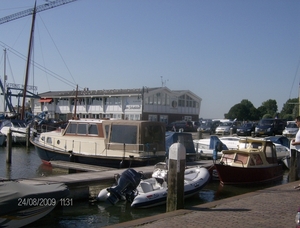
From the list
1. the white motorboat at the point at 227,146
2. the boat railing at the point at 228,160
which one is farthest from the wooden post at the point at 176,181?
the white motorboat at the point at 227,146

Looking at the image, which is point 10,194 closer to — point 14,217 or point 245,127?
point 14,217

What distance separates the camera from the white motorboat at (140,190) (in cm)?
1200

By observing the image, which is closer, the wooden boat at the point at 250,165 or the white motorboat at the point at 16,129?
the wooden boat at the point at 250,165

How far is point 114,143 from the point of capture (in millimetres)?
18906

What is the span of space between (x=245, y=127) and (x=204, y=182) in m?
29.2

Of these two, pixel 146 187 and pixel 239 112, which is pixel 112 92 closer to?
pixel 239 112

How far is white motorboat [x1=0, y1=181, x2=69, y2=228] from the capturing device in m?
9.03

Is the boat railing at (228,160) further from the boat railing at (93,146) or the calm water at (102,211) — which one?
the boat railing at (93,146)

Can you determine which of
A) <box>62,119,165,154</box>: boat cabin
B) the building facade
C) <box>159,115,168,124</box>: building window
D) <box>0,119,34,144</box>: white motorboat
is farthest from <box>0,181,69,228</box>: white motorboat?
<box>159,115,168,124</box>: building window

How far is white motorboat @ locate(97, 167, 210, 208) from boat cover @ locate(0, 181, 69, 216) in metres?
2.31

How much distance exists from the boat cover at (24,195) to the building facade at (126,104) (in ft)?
124

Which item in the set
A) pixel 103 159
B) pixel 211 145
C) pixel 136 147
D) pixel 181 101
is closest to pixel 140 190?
pixel 136 147

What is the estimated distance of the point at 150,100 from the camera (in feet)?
170

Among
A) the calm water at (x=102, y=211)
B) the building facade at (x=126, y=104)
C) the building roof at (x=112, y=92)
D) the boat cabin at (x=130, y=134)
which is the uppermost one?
the building roof at (x=112, y=92)
